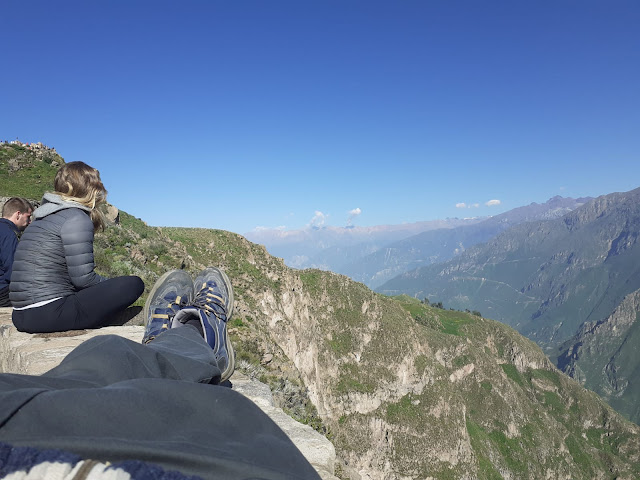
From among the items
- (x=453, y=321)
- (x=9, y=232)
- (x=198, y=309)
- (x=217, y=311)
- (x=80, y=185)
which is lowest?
(x=453, y=321)

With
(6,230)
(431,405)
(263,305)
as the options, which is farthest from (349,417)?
(6,230)

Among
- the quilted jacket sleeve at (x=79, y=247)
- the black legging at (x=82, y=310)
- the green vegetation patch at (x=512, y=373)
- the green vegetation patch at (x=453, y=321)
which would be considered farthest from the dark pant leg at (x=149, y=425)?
the green vegetation patch at (x=512, y=373)

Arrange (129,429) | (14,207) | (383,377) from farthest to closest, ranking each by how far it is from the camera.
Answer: (383,377) < (14,207) < (129,429)

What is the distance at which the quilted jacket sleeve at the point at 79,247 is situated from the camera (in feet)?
17.1

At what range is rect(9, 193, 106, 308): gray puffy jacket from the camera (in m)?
5.17

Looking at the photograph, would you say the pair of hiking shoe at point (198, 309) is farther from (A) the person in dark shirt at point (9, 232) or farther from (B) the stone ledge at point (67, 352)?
(A) the person in dark shirt at point (9, 232)

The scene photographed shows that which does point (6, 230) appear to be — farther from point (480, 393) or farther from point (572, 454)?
point (572, 454)

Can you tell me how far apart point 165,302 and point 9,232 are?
180 inches

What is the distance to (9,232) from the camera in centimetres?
704

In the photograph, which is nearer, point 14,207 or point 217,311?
point 217,311

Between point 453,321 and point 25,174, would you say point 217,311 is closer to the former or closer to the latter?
point 25,174

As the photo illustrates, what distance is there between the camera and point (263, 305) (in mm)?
40562

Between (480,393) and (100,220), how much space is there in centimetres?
12772

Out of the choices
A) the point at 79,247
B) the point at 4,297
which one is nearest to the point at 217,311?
the point at 79,247
